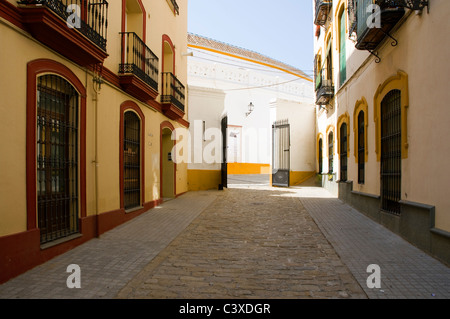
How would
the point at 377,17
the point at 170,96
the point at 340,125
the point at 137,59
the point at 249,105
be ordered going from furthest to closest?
the point at 249,105 → the point at 340,125 → the point at 170,96 → the point at 137,59 → the point at 377,17

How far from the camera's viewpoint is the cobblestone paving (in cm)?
373

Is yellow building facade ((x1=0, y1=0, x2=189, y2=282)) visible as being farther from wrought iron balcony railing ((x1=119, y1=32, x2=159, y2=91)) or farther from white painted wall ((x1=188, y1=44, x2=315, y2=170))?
white painted wall ((x1=188, y1=44, x2=315, y2=170))

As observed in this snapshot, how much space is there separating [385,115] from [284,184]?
1083 cm

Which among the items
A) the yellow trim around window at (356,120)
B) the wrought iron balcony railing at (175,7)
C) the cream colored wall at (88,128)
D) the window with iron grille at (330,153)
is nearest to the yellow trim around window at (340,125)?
the yellow trim around window at (356,120)

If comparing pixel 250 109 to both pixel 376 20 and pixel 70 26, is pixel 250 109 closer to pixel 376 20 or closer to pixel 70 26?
pixel 376 20

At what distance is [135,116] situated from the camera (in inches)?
335

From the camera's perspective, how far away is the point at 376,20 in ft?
20.6

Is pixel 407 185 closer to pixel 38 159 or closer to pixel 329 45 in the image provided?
pixel 38 159

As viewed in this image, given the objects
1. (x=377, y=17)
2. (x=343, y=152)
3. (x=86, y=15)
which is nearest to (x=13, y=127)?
(x=86, y=15)

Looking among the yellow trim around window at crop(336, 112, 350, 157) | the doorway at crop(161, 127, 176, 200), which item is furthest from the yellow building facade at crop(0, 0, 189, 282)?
the yellow trim around window at crop(336, 112, 350, 157)

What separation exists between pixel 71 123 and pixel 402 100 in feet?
20.0

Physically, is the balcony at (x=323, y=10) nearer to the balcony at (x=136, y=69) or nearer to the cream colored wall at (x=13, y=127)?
the balcony at (x=136, y=69)

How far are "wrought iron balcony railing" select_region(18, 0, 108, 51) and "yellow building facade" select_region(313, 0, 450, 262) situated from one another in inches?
207

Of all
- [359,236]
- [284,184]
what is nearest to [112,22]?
[359,236]
